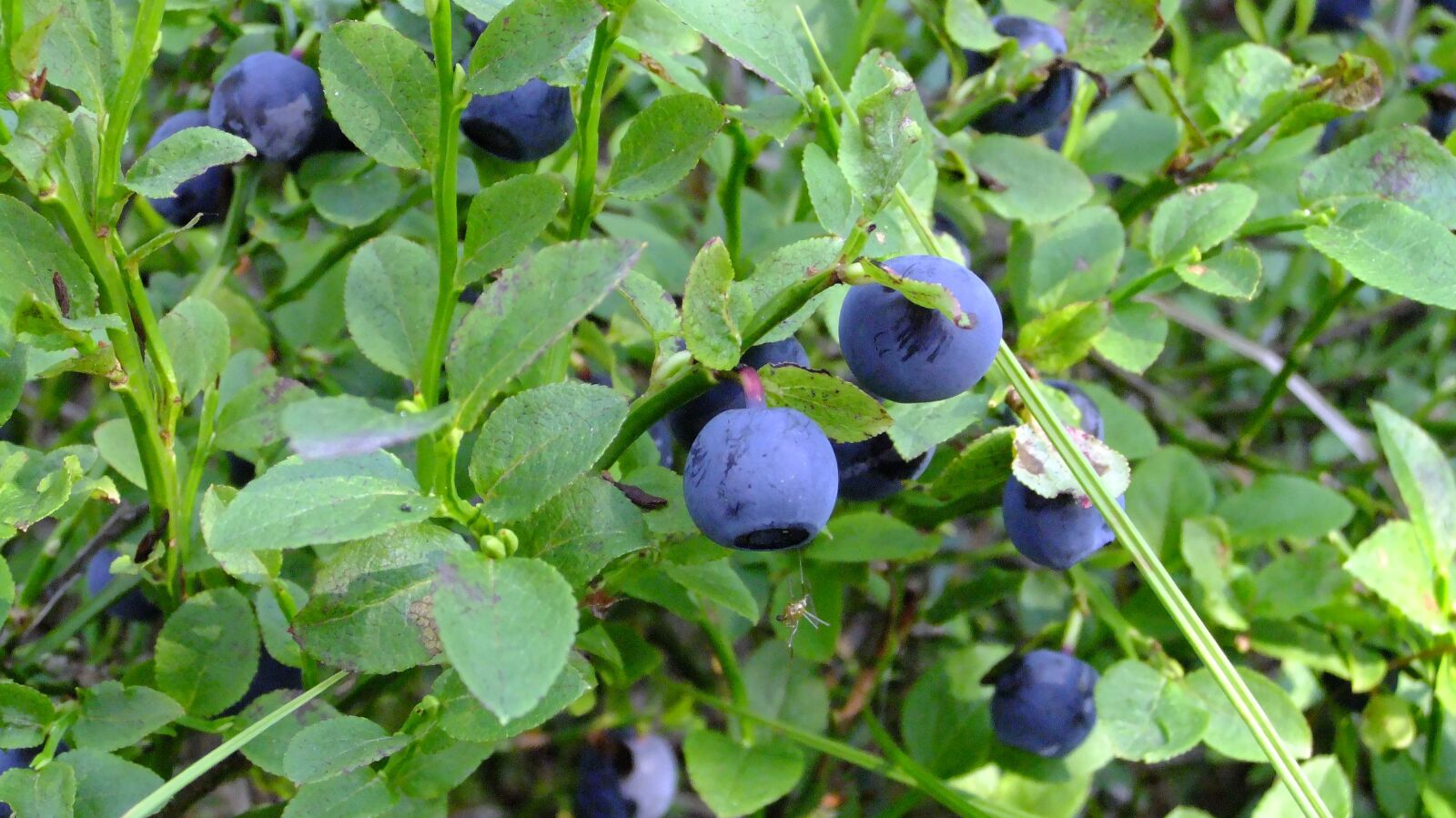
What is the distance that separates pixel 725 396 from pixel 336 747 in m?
0.34

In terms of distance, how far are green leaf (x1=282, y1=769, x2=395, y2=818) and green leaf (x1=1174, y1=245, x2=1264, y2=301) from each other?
776 mm

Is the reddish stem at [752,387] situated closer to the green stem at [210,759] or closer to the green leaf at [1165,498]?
the green stem at [210,759]

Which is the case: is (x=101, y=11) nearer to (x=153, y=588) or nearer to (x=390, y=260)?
(x=390, y=260)

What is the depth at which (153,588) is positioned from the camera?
985 mm

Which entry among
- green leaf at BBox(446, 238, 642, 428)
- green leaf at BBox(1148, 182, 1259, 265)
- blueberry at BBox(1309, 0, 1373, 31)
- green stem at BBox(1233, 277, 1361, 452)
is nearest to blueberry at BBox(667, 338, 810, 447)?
green leaf at BBox(446, 238, 642, 428)

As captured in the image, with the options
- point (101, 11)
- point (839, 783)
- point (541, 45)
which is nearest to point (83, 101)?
point (101, 11)

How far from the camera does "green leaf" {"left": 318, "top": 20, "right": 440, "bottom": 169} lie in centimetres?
75

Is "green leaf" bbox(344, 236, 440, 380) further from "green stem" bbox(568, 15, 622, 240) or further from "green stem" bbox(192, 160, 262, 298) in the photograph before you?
"green stem" bbox(192, 160, 262, 298)

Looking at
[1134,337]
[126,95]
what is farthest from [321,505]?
[1134,337]

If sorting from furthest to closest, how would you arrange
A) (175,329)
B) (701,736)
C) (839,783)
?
(839,783), (701,736), (175,329)

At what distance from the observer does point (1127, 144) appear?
1297 mm

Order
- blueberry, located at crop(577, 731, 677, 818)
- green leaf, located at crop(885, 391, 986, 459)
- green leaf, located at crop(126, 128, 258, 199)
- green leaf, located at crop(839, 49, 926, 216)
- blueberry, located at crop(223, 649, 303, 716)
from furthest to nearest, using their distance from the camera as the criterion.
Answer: blueberry, located at crop(577, 731, 677, 818) → blueberry, located at crop(223, 649, 303, 716) → green leaf, located at crop(885, 391, 986, 459) → green leaf, located at crop(126, 128, 258, 199) → green leaf, located at crop(839, 49, 926, 216)

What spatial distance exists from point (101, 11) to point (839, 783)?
3.99 feet

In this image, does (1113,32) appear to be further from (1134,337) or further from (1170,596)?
(1170,596)
